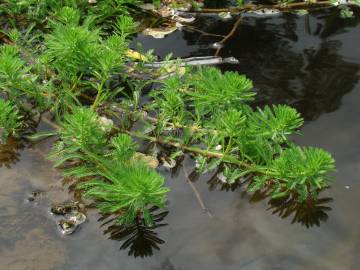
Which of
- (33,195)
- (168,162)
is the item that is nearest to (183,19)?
(168,162)

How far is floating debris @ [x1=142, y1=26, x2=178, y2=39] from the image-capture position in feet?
12.9

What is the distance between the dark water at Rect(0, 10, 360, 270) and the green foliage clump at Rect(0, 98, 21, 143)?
0.16m

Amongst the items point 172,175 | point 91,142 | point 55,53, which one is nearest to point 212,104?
point 172,175

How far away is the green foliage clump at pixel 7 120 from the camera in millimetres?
2795

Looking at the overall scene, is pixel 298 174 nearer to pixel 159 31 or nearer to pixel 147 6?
pixel 159 31

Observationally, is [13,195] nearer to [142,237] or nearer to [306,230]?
[142,237]

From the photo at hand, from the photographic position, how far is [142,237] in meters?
2.51

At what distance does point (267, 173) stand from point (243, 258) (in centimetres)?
47

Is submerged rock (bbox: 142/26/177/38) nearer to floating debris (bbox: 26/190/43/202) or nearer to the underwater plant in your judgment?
the underwater plant

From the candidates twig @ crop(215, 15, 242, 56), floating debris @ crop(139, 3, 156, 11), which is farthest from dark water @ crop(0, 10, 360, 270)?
floating debris @ crop(139, 3, 156, 11)

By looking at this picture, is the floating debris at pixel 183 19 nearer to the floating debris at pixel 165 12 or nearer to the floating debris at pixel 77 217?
the floating debris at pixel 165 12

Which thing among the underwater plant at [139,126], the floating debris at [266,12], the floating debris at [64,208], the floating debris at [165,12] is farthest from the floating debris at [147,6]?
the floating debris at [64,208]

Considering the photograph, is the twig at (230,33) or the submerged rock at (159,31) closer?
the twig at (230,33)

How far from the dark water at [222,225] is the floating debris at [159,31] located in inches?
37.8
